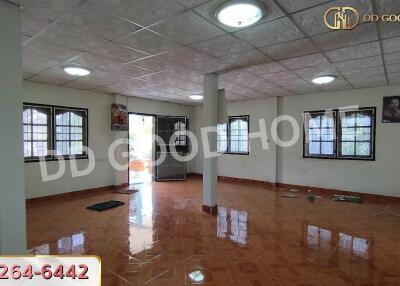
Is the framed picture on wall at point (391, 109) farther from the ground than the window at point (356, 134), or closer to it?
farther from the ground

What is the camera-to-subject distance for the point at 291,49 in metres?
3.48

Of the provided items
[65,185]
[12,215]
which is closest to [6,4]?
[12,215]

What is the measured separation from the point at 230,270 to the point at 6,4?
333 centimetres

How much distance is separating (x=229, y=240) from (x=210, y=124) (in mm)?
→ 2053

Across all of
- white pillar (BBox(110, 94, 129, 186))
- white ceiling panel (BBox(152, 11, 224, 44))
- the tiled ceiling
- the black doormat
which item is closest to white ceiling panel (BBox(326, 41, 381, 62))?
the tiled ceiling

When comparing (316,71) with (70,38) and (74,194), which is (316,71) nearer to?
(70,38)

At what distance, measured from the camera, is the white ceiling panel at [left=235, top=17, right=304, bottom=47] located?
2.72 metres

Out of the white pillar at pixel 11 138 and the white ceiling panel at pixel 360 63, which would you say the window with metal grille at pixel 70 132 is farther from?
the white ceiling panel at pixel 360 63

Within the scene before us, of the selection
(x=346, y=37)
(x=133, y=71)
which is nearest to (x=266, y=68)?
(x=346, y=37)

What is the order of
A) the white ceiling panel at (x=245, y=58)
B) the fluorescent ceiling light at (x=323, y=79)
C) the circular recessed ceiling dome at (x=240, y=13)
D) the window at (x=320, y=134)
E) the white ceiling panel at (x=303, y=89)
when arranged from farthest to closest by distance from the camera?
1. the window at (x=320, y=134)
2. the white ceiling panel at (x=303, y=89)
3. the fluorescent ceiling light at (x=323, y=79)
4. the white ceiling panel at (x=245, y=58)
5. the circular recessed ceiling dome at (x=240, y=13)

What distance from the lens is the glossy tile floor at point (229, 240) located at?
103 inches

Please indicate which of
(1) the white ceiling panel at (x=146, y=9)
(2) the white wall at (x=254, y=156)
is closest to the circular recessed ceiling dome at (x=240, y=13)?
(1) the white ceiling panel at (x=146, y=9)

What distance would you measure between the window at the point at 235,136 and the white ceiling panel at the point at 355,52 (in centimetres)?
426

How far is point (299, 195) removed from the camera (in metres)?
6.38
